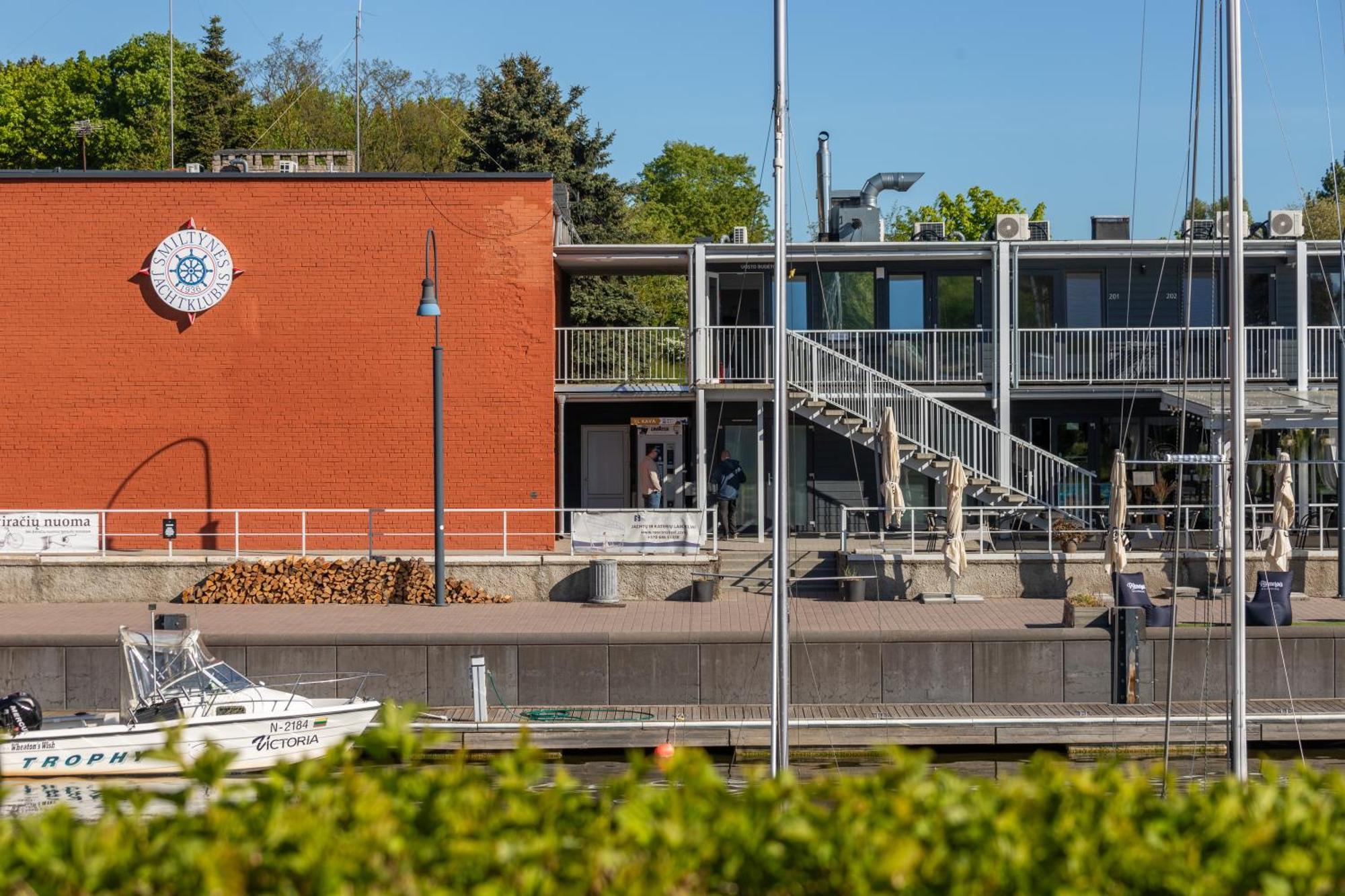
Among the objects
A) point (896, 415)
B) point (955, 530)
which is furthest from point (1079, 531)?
point (896, 415)

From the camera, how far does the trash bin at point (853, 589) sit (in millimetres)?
24359

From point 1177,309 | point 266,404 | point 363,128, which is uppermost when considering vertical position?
point 363,128

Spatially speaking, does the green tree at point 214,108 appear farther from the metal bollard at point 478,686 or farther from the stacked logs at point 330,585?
the metal bollard at point 478,686

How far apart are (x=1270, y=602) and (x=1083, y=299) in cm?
1393

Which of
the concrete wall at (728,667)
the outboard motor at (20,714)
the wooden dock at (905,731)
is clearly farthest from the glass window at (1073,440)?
the outboard motor at (20,714)

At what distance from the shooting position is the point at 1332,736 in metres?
17.2

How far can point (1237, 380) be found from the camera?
1466cm

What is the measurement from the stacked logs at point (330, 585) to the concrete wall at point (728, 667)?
19.2ft

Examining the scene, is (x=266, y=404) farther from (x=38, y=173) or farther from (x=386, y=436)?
(x=38, y=173)

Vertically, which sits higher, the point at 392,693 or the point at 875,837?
the point at 875,837

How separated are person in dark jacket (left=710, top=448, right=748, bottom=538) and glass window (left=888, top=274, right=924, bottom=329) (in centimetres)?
516

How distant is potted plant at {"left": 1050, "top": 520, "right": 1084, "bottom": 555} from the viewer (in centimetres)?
2519

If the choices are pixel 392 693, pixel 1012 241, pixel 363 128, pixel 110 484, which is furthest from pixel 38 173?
pixel 363 128

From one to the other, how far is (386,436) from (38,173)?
27.5 feet
